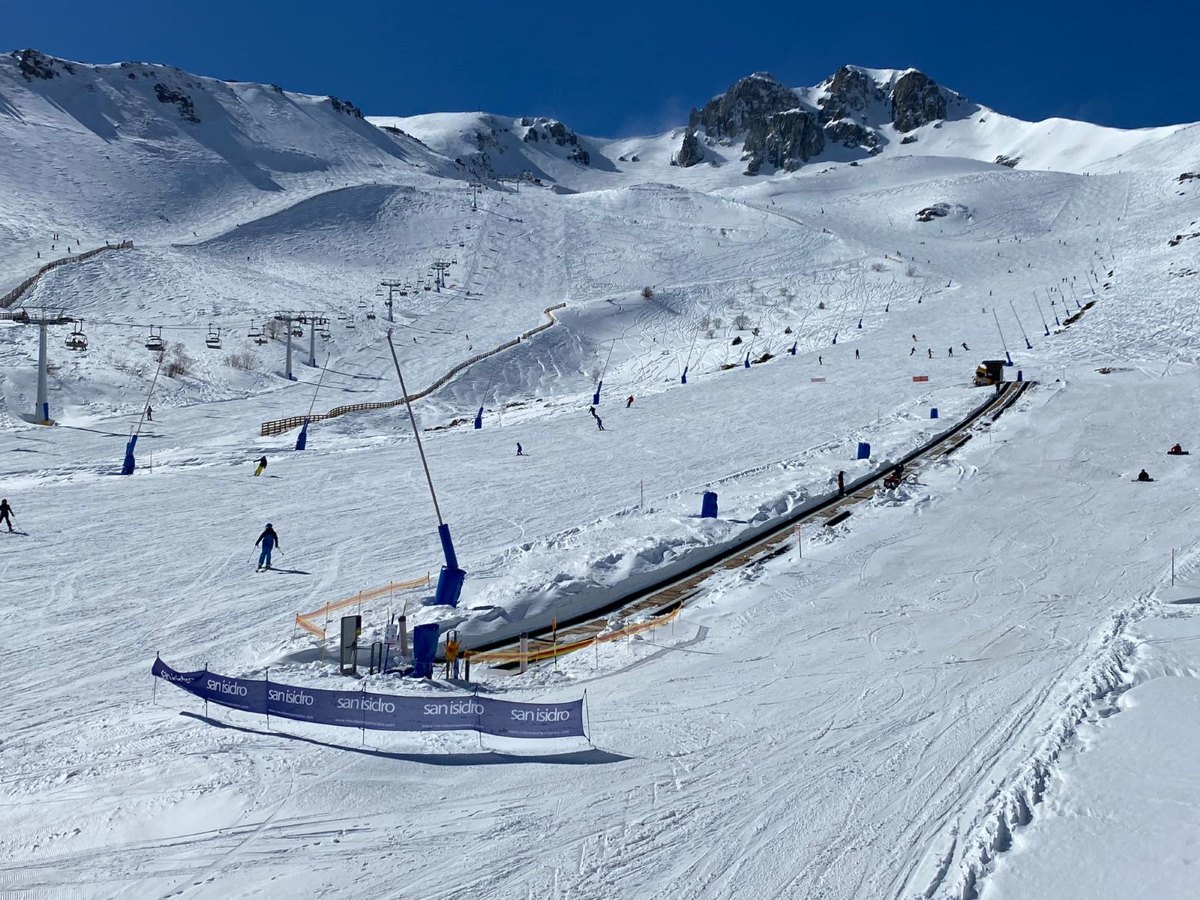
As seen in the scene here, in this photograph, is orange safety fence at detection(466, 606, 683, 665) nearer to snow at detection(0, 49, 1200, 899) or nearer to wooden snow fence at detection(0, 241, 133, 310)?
snow at detection(0, 49, 1200, 899)

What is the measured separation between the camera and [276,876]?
832cm

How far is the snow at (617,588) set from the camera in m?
8.71

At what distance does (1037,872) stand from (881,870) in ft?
4.43

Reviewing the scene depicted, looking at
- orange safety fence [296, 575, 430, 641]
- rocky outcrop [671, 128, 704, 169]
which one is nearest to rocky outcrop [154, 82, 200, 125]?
rocky outcrop [671, 128, 704, 169]

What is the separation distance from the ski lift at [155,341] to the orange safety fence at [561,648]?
3819 centimetres

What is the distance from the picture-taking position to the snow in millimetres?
8711

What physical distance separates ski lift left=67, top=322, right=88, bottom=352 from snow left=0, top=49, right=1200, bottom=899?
53cm

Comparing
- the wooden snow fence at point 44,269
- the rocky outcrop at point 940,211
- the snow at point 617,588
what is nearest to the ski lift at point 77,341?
the snow at point 617,588

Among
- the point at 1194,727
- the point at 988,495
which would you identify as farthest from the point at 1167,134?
the point at 1194,727

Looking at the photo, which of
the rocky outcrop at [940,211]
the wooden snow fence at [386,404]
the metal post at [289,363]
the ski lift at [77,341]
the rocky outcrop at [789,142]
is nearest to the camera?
the wooden snow fence at [386,404]

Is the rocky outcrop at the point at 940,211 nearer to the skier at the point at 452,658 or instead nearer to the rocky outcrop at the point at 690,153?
the skier at the point at 452,658

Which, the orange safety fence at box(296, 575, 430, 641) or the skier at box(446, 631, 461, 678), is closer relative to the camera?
the skier at box(446, 631, 461, 678)

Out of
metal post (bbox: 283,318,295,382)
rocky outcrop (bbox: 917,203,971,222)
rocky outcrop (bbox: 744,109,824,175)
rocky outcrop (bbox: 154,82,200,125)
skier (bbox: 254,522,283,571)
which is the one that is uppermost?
rocky outcrop (bbox: 744,109,824,175)

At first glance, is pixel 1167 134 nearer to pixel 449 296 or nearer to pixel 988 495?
pixel 449 296
